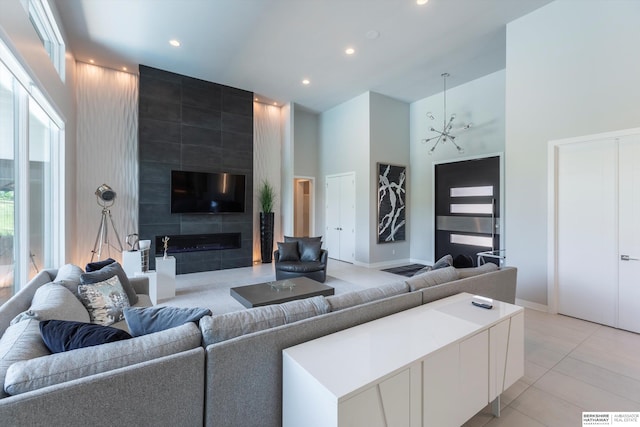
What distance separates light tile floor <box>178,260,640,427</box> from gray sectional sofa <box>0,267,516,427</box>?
121cm

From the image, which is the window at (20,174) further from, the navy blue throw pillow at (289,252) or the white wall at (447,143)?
the white wall at (447,143)

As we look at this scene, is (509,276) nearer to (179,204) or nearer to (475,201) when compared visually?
(475,201)

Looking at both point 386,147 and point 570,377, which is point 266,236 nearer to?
point 386,147

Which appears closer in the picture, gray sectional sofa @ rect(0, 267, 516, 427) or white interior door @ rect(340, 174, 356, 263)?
gray sectional sofa @ rect(0, 267, 516, 427)

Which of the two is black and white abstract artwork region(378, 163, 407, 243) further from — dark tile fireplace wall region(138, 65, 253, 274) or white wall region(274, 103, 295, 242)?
dark tile fireplace wall region(138, 65, 253, 274)

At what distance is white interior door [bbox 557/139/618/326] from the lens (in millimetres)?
3207

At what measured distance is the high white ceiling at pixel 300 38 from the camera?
362cm

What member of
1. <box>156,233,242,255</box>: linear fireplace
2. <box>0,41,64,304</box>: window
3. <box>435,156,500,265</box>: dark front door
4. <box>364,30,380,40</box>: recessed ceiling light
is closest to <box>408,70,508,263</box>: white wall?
<box>435,156,500,265</box>: dark front door

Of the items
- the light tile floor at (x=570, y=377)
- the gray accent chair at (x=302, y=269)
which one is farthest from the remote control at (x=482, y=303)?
the gray accent chair at (x=302, y=269)

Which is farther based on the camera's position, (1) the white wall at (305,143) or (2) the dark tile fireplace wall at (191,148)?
(1) the white wall at (305,143)

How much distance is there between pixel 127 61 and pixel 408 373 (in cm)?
641

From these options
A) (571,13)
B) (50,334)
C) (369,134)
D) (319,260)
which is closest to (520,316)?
(50,334)

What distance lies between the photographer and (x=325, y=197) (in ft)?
25.3

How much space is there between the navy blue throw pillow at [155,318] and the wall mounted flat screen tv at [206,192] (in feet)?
14.9
